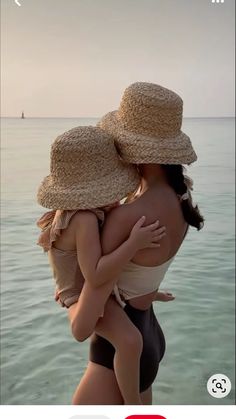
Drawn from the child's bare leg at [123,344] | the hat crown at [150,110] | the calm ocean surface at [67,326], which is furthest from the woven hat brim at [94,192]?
the calm ocean surface at [67,326]

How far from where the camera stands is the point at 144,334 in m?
1.54

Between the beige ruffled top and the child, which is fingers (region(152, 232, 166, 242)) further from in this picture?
the beige ruffled top

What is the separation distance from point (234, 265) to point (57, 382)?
8.19 ft

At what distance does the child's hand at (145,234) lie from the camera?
137cm

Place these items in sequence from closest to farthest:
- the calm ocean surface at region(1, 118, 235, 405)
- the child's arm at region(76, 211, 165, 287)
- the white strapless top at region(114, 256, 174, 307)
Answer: the child's arm at region(76, 211, 165, 287) < the white strapless top at region(114, 256, 174, 307) < the calm ocean surface at region(1, 118, 235, 405)

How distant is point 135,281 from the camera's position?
1.48 m

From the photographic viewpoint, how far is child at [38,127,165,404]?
136 centimetres

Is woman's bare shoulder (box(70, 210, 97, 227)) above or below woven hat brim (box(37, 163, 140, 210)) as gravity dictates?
below

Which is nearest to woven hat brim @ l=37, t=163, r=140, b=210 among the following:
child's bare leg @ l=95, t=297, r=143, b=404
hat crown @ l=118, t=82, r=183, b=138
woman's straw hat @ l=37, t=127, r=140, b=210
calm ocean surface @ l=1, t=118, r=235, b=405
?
woman's straw hat @ l=37, t=127, r=140, b=210

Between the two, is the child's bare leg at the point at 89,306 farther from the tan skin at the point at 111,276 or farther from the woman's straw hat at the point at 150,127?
the woman's straw hat at the point at 150,127

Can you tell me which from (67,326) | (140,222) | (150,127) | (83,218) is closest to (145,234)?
(140,222)

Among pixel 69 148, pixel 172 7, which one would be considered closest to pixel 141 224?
pixel 69 148

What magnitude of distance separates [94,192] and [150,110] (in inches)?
9.2

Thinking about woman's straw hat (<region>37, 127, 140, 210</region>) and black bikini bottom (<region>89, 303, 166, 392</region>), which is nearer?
woman's straw hat (<region>37, 127, 140, 210</region>)
